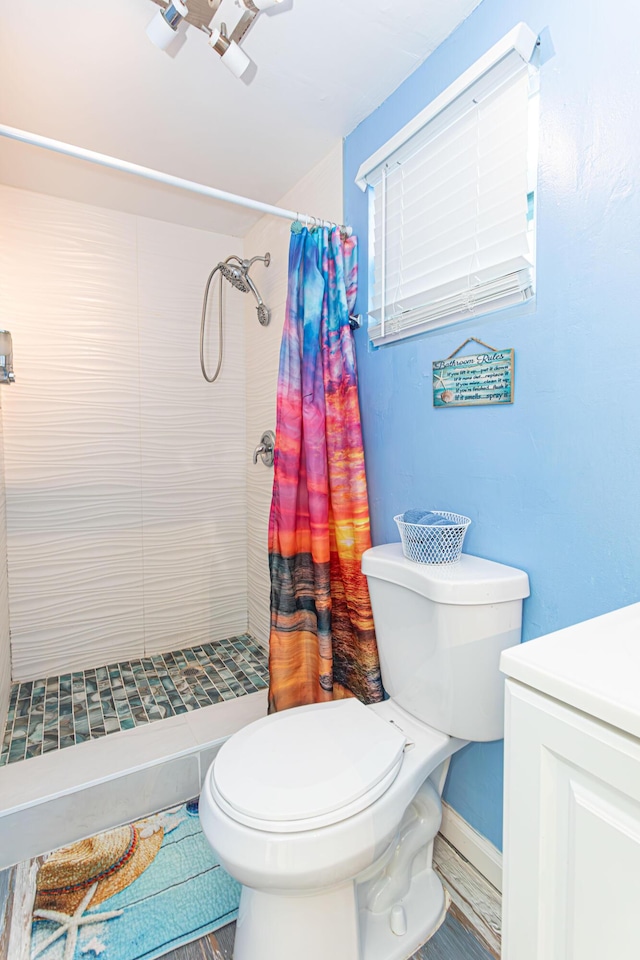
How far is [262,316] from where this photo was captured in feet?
7.20

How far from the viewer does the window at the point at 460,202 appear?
1.07m

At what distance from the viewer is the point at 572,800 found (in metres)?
0.56

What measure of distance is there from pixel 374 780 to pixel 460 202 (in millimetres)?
1374

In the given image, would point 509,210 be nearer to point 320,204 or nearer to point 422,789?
point 320,204

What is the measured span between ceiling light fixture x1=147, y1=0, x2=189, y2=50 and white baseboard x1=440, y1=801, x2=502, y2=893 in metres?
2.12

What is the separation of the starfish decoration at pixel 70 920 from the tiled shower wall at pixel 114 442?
1.14 m

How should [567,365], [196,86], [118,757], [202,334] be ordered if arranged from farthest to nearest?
[202,334], [118,757], [196,86], [567,365]

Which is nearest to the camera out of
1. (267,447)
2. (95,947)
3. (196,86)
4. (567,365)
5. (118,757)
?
(567,365)

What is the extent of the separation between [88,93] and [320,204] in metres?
0.81

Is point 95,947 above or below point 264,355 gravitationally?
below

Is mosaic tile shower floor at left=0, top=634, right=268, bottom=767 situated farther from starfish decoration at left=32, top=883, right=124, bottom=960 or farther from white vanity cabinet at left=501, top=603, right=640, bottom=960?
white vanity cabinet at left=501, top=603, right=640, bottom=960

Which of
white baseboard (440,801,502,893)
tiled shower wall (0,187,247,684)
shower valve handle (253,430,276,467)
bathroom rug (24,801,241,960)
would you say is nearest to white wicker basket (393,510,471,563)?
white baseboard (440,801,502,893)

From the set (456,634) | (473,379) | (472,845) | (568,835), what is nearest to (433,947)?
(472,845)

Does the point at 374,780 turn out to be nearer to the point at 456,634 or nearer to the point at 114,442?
the point at 456,634
